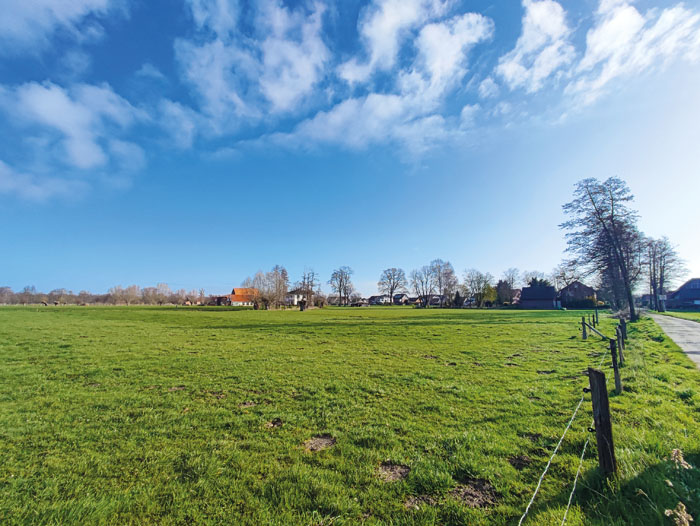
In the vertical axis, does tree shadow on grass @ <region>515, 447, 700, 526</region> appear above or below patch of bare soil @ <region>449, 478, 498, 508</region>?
above

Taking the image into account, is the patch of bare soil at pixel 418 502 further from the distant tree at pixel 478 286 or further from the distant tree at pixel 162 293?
the distant tree at pixel 162 293

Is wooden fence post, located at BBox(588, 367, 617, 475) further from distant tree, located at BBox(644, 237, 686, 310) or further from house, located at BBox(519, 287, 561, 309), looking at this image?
house, located at BBox(519, 287, 561, 309)

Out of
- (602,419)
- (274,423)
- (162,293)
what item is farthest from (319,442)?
(162,293)

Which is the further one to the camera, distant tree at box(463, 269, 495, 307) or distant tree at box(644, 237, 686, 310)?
distant tree at box(463, 269, 495, 307)

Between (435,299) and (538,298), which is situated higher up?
(538,298)

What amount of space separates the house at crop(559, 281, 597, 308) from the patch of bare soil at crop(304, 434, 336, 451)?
8013 centimetres

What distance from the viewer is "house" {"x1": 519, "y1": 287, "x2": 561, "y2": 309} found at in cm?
7526

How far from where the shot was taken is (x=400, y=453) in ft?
15.4

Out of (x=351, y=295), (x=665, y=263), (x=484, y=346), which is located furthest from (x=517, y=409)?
(x=351, y=295)

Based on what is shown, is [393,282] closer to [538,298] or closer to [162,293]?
[538,298]

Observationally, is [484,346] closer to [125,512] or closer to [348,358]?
[348,358]

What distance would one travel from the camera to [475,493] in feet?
12.3

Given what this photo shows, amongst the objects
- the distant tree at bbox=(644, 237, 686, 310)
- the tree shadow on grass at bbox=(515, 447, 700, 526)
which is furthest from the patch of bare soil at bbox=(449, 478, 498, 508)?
the distant tree at bbox=(644, 237, 686, 310)

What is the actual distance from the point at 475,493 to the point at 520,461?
1.22 meters
